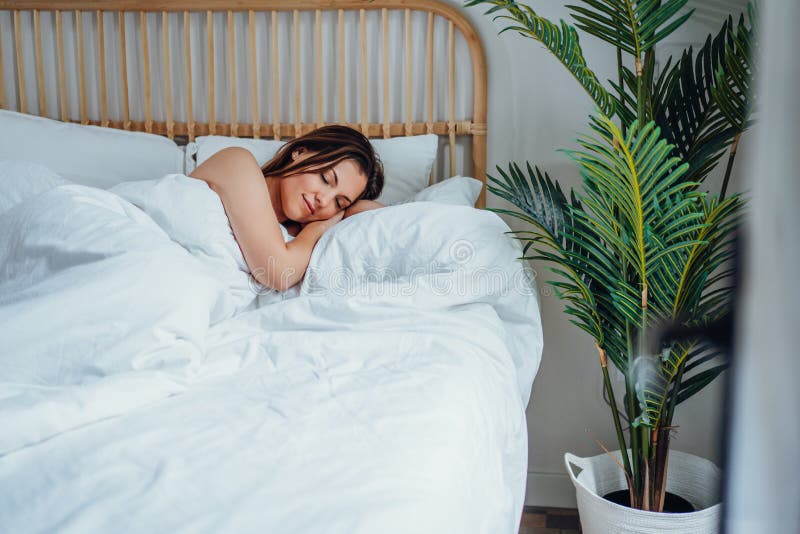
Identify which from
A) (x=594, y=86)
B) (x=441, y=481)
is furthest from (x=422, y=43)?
(x=441, y=481)

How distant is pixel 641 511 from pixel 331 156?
99 centimetres

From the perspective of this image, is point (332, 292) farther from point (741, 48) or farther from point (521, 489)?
point (741, 48)

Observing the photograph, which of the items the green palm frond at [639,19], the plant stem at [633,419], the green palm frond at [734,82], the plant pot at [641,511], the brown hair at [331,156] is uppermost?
the green palm frond at [639,19]

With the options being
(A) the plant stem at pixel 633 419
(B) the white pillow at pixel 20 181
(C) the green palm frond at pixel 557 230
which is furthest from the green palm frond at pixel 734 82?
(B) the white pillow at pixel 20 181

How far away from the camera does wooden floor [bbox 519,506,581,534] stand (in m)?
1.66

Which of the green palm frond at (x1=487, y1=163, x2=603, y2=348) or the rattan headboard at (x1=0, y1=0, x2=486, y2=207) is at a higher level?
the rattan headboard at (x1=0, y1=0, x2=486, y2=207)

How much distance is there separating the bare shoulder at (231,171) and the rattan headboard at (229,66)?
0.42 m

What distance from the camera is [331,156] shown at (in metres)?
1.54

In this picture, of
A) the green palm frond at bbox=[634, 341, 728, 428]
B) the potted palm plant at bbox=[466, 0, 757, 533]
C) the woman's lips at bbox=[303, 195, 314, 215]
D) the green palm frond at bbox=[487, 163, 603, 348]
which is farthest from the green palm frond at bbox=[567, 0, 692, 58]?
the woman's lips at bbox=[303, 195, 314, 215]

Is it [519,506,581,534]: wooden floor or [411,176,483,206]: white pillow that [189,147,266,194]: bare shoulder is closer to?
[411,176,483,206]: white pillow

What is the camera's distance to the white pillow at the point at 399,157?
1.71 metres

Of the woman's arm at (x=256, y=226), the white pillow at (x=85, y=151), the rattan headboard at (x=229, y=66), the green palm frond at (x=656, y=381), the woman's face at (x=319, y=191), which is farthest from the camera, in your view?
the rattan headboard at (x=229, y=66)

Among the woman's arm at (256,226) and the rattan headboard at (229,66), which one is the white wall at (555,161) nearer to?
the rattan headboard at (229,66)

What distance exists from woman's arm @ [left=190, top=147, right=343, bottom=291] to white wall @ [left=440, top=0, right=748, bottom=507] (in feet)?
2.10
